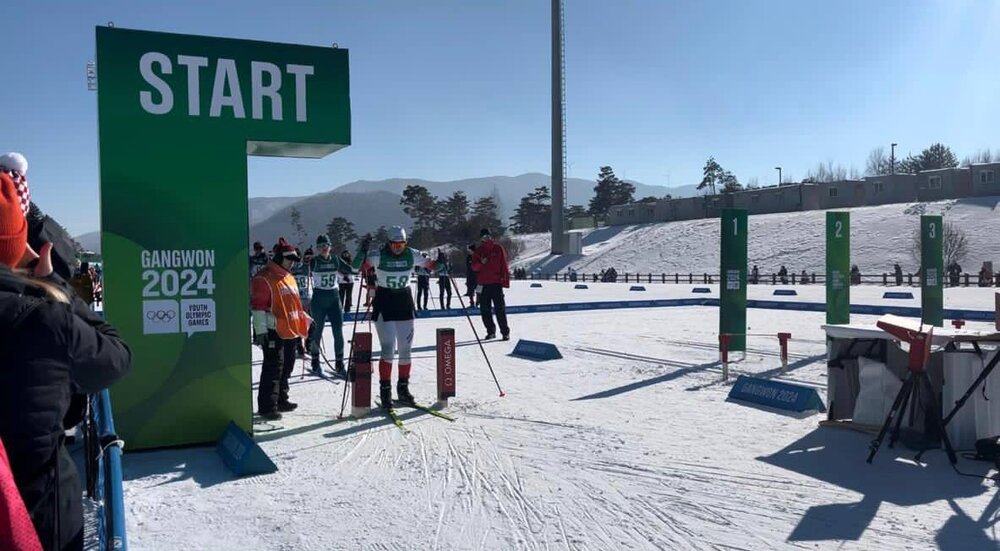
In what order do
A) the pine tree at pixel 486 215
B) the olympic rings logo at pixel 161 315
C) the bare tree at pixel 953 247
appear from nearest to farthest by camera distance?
the olympic rings logo at pixel 161 315
the bare tree at pixel 953 247
the pine tree at pixel 486 215

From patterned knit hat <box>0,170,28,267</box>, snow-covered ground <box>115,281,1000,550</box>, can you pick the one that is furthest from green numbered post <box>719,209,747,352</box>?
patterned knit hat <box>0,170,28,267</box>

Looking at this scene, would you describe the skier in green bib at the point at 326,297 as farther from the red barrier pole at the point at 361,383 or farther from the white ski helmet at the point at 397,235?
the red barrier pole at the point at 361,383

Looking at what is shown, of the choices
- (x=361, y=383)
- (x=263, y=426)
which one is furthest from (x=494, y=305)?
(x=263, y=426)

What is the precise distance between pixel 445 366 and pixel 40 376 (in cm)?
641

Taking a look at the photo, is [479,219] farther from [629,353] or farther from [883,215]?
[629,353]

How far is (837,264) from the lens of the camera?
12766mm

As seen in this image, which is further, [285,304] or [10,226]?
[285,304]

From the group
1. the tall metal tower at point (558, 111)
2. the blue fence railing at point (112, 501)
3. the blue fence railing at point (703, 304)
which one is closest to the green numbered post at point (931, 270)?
the blue fence railing at point (703, 304)

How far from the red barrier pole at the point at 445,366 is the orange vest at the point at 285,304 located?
4.98 ft

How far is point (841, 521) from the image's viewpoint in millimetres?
4793

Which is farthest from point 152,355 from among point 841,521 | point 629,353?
point 629,353

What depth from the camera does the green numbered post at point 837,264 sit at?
12602mm

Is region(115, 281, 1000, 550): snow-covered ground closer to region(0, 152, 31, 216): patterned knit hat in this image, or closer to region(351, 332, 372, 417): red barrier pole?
region(351, 332, 372, 417): red barrier pole

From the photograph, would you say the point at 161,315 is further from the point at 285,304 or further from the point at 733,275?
the point at 733,275
